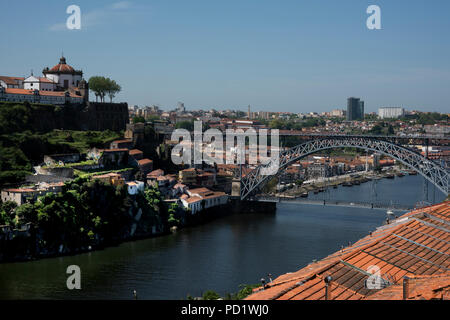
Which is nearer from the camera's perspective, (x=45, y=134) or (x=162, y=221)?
(x=162, y=221)

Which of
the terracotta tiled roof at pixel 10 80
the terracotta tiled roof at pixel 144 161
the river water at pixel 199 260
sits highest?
the terracotta tiled roof at pixel 10 80

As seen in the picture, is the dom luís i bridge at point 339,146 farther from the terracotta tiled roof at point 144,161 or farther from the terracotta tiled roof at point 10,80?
the terracotta tiled roof at point 10,80

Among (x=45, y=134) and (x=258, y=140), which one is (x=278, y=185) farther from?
(x=45, y=134)

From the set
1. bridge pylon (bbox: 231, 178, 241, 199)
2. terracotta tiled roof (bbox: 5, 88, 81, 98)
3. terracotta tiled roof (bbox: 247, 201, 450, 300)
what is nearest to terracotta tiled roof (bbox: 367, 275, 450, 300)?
terracotta tiled roof (bbox: 247, 201, 450, 300)

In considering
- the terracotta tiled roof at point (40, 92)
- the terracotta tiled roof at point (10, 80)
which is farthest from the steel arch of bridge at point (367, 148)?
the terracotta tiled roof at point (10, 80)
